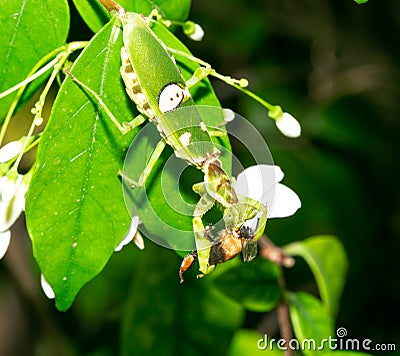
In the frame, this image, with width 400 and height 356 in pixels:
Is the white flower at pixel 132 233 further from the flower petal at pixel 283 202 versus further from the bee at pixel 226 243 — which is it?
the flower petal at pixel 283 202

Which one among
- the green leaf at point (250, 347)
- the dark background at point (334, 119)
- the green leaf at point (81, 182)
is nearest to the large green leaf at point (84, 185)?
the green leaf at point (81, 182)

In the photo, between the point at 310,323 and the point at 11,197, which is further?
the point at 310,323

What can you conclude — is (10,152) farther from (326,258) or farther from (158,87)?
(326,258)

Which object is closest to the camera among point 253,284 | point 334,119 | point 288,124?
point 288,124

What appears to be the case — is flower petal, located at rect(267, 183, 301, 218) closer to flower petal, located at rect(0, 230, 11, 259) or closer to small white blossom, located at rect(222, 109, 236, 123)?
small white blossom, located at rect(222, 109, 236, 123)

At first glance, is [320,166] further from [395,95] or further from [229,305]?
[229,305]

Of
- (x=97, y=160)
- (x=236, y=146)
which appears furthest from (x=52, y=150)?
(x=236, y=146)

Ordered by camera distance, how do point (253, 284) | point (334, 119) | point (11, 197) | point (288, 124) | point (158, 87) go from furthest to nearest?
1. point (334, 119)
2. point (253, 284)
3. point (288, 124)
4. point (11, 197)
5. point (158, 87)

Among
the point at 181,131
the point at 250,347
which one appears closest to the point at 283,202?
the point at 181,131
